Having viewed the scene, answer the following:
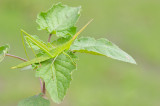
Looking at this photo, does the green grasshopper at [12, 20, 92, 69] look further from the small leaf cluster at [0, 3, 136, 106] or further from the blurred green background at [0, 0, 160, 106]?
the blurred green background at [0, 0, 160, 106]

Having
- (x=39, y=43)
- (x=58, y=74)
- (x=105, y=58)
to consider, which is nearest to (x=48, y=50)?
(x=39, y=43)

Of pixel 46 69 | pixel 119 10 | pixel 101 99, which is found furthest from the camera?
pixel 119 10

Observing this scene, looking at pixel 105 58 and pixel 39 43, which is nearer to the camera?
pixel 39 43

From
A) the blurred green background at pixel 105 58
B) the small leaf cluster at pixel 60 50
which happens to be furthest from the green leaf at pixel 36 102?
the blurred green background at pixel 105 58

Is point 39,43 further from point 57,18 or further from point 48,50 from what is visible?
point 57,18

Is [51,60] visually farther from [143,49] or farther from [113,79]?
[143,49]

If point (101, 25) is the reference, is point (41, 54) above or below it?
below

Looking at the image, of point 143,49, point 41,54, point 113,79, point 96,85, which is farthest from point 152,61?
point 41,54
